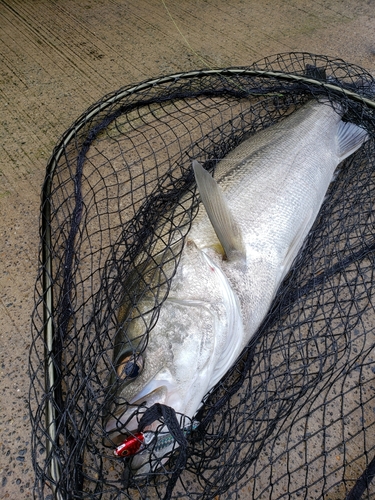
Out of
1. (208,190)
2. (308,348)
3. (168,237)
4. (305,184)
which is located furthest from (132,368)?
(305,184)

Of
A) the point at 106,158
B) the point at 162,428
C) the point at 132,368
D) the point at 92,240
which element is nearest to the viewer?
the point at 162,428

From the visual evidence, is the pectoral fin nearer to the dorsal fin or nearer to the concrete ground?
the dorsal fin

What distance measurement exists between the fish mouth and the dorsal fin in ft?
2.49

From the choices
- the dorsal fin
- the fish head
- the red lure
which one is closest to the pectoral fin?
the dorsal fin

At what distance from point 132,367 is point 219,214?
86 cm

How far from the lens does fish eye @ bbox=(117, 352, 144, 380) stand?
176cm

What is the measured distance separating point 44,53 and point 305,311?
3474 millimetres

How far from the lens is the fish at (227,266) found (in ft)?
5.79

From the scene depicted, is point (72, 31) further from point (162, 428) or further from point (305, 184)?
point (162, 428)

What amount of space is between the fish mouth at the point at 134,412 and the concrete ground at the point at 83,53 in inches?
31.7

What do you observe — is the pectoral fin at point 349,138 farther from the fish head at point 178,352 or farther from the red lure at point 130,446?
the red lure at point 130,446

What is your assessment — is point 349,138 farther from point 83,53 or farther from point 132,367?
point 83,53

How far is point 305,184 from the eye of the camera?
262 cm

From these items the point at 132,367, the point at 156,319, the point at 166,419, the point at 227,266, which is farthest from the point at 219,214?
the point at 166,419
